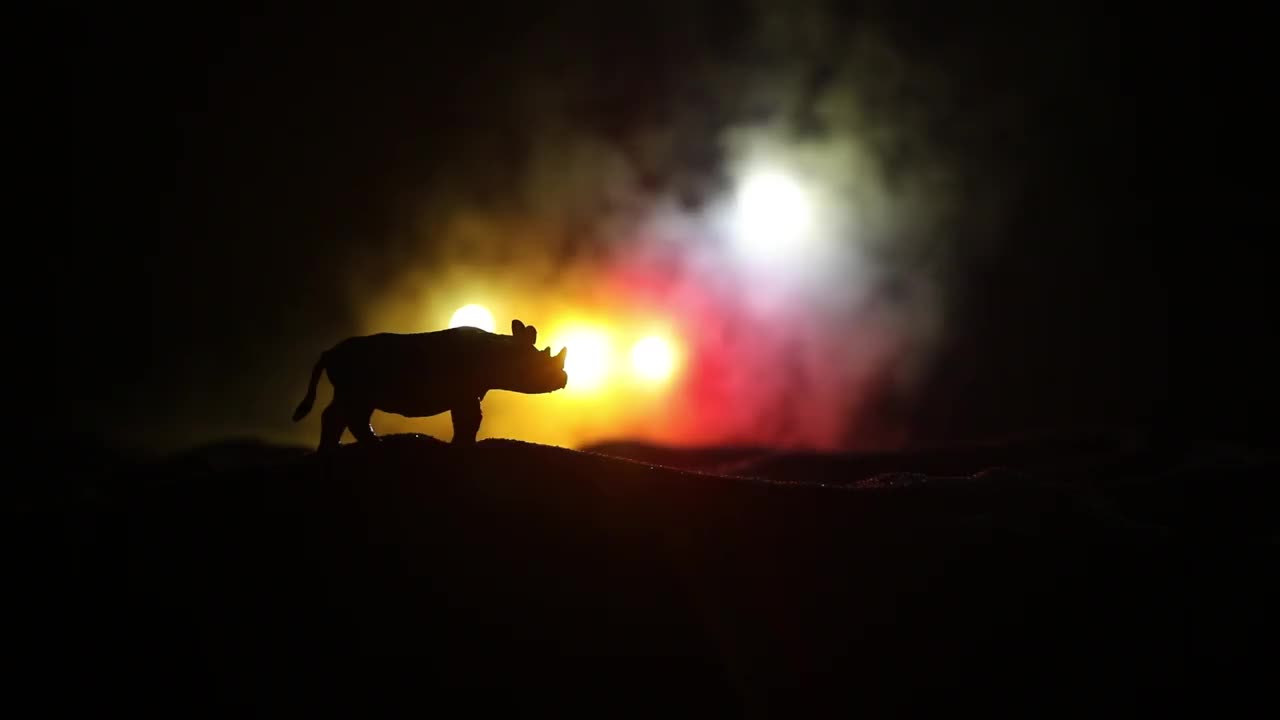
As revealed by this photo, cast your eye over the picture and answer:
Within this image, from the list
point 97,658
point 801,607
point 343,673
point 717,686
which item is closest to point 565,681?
point 717,686

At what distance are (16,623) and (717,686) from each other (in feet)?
9.18

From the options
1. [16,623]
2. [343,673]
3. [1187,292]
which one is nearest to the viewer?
[343,673]

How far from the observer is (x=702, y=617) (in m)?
3.38

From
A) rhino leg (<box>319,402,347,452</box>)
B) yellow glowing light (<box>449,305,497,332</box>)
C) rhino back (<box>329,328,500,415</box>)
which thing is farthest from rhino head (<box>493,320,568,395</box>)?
yellow glowing light (<box>449,305,497,332</box>)

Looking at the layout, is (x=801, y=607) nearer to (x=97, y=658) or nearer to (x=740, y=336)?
(x=97, y=658)

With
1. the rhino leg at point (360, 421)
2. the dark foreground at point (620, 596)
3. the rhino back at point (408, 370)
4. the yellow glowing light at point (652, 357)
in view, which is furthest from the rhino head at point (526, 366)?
the yellow glowing light at point (652, 357)

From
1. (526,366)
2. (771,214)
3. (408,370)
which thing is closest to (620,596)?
(526,366)

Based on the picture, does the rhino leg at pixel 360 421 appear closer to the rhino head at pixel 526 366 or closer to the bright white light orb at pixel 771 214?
the rhino head at pixel 526 366

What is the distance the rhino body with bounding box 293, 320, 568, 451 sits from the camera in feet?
13.4

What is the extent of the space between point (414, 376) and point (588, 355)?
12505mm

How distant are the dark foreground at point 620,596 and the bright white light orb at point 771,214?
42.6 feet

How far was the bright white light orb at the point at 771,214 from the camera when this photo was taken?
1661 centimetres

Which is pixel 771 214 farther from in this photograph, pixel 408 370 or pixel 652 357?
pixel 408 370

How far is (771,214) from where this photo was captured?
16922mm
